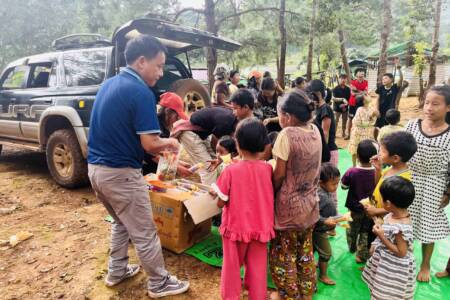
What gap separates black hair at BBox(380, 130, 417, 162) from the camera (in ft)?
7.53

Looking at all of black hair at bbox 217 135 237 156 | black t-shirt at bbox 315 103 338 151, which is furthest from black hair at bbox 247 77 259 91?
black hair at bbox 217 135 237 156

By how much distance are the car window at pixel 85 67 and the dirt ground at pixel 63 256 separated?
163 cm

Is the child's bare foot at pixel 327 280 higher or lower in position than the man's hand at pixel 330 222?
lower

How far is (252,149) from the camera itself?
2062 millimetres

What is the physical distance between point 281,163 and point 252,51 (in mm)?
11957

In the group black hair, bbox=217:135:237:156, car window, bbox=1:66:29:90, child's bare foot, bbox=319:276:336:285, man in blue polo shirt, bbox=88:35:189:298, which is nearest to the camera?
man in blue polo shirt, bbox=88:35:189:298

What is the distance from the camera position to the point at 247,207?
81.2 inches

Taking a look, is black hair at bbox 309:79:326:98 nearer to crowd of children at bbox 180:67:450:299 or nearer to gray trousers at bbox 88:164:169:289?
crowd of children at bbox 180:67:450:299

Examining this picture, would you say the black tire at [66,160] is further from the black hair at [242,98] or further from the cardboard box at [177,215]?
the black hair at [242,98]

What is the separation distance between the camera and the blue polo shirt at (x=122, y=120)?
2100 millimetres

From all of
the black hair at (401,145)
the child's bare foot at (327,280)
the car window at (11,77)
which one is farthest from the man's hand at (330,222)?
the car window at (11,77)

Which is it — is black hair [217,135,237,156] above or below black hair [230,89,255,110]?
below

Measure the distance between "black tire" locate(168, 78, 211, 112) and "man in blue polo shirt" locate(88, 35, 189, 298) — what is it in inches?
95.8

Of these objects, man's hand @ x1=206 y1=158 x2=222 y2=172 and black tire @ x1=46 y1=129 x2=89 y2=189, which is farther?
black tire @ x1=46 y1=129 x2=89 y2=189
